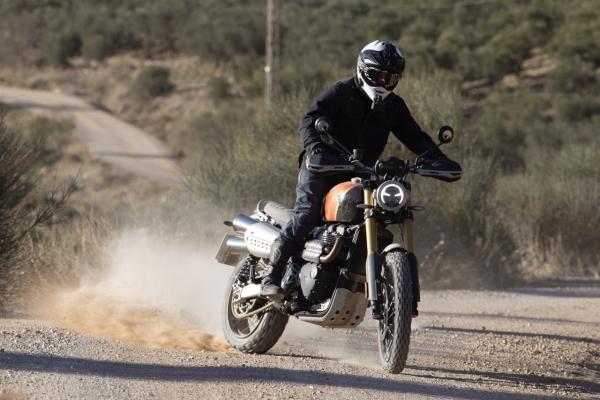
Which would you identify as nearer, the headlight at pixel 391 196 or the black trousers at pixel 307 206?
the headlight at pixel 391 196

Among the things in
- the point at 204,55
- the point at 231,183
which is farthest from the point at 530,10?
the point at 231,183

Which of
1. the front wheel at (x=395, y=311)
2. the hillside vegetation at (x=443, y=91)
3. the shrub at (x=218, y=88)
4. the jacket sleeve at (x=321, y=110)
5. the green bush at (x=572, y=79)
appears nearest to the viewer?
the front wheel at (x=395, y=311)

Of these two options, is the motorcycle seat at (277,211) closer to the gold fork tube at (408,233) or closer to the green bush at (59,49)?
the gold fork tube at (408,233)

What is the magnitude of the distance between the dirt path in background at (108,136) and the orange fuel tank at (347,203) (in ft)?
102

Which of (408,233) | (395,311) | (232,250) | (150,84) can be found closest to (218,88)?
(150,84)

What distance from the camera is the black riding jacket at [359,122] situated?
8.13m

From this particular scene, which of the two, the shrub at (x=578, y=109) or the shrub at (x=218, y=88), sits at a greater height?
the shrub at (x=578, y=109)

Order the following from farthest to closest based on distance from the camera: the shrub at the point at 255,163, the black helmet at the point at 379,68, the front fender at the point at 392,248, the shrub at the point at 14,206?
the shrub at the point at 255,163 < the shrub at the point at 14,206 < the black helmet at the point at 379,68 < the front fender at the point at 392,248

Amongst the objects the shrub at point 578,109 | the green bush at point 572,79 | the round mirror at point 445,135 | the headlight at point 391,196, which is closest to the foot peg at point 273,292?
the headlight at point 391,196

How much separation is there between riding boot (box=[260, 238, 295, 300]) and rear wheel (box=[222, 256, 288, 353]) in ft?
1.09

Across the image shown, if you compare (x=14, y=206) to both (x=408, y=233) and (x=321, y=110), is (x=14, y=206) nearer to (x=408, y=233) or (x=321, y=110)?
(x=321, y=110)

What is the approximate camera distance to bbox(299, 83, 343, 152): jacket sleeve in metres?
8.10

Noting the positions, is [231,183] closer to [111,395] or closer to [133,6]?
[111,395]

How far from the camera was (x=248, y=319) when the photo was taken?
29.7ft
